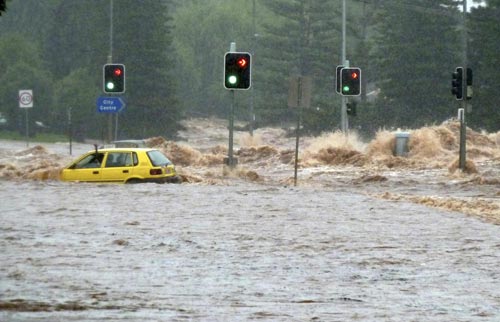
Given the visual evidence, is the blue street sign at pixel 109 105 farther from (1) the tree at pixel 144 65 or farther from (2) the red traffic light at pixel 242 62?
(1) the tree at pixel 144 65

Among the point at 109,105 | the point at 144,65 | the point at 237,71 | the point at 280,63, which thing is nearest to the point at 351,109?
the point at 109,105

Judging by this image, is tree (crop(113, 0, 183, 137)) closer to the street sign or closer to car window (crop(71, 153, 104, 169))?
the street sign

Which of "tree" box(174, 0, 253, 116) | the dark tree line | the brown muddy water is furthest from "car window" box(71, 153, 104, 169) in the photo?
"tree" box(174, 0, 253, 116)

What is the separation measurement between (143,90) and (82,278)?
76765 millimetres

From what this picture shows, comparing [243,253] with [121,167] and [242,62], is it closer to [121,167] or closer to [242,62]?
[121,167]

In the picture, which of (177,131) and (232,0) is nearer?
(177,131)

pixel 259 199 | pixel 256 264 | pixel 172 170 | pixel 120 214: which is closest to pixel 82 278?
pixel 256 264

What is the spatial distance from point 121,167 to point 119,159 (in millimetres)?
188

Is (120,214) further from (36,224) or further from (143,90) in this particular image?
(143,90)

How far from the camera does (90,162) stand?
107 feet

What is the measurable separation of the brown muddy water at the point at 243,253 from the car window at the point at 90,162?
1.17m

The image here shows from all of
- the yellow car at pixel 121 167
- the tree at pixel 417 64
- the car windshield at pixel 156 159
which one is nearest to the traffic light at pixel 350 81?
the yellow car at pixel 121 167

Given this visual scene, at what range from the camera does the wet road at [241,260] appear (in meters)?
12.4

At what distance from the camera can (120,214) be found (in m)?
23.7
